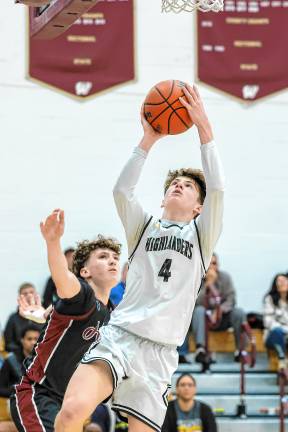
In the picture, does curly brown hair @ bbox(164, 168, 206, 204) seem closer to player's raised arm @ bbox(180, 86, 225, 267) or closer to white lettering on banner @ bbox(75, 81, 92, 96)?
player's raised arm @ bbox(180, 86, 225, 267)

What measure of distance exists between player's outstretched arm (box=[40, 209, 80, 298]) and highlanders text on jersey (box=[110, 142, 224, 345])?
349 millimetres

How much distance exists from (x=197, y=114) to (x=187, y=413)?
609cm

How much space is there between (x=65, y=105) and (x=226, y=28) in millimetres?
2823

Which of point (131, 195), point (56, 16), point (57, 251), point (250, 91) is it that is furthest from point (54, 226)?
point (250, 91)

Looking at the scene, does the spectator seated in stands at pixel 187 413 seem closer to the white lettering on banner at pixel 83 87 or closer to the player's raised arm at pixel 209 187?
the white lettering on banner at pixel 83 87

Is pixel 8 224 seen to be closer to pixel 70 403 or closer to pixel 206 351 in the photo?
pixel 206 351

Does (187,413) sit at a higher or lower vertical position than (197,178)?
lower

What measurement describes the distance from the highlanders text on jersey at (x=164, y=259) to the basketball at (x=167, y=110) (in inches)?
9.9

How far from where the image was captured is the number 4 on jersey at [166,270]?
6.10 metres

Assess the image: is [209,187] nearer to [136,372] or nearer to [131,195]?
[131,195]

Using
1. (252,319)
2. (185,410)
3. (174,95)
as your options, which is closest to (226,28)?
(252,319)

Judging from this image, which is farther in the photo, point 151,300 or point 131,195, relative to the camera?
point 131,195

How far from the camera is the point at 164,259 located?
616 centimetres

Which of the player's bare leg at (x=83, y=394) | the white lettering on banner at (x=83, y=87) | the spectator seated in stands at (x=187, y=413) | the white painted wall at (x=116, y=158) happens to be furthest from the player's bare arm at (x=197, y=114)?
the white lettering on banner at (x=83, y=87)
